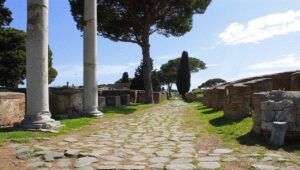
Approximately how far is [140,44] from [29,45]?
681 inches

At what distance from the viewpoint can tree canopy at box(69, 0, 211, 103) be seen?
23.8m

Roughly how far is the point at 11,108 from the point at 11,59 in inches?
1040

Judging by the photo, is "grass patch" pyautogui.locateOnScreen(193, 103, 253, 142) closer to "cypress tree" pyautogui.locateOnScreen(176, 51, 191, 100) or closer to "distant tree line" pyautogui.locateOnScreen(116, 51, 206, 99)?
"distant tree line" pyautogui.locateOnScreen(116, 51, 206, 99)

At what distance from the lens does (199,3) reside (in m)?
24.9

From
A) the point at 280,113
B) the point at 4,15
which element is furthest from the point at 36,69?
the point at 4,15

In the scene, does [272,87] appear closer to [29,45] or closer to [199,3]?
[29,45]

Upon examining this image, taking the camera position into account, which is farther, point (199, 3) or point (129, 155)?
point (199, 3)

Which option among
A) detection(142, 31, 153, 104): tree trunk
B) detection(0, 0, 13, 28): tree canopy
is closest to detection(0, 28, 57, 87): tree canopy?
detection(0, 0, 13, 28): tree canopy

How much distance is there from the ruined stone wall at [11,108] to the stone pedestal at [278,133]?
265 inches

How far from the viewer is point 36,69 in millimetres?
8984

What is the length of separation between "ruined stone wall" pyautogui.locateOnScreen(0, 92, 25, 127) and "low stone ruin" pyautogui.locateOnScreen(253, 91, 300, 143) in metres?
6.45

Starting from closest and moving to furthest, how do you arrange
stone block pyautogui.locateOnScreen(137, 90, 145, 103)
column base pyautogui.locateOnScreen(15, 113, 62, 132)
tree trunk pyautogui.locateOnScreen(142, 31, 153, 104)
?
1. column base pyautogui.locateOnScreen(15, 113, 62, 132)
2. tree trunk pyautogui.locateOnScreen(142, 31, 153, 104)
3. stone block pyautogui.locateOnScreen(137, 90, 145, 103)

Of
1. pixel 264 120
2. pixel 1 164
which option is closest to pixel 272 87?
pixel 264 120

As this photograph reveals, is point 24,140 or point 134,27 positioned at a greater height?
point 134,27
